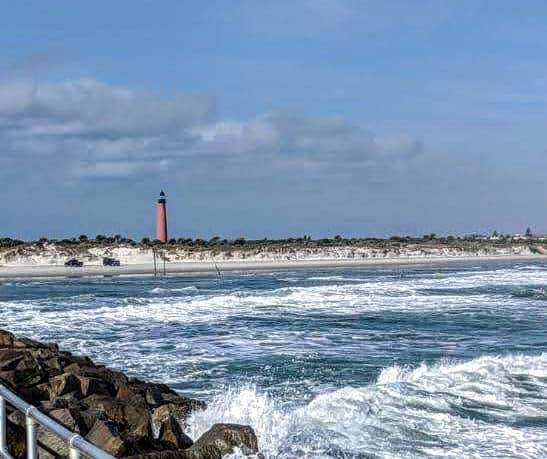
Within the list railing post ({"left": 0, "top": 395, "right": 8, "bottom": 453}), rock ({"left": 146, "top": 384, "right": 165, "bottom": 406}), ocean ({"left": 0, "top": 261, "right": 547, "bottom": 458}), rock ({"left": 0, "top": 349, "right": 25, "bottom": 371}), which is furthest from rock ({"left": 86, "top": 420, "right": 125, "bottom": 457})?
rock ({"left": 0, "top": 349, "right": 25, "bottom": 371})

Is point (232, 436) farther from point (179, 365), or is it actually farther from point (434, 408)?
point (179, 365)

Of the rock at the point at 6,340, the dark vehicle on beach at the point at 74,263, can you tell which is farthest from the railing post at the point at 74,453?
the dark vehicle on beach at the point at 74,263

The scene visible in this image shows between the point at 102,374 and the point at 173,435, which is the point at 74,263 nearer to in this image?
the point at 102,374

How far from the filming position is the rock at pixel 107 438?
6.08 meters

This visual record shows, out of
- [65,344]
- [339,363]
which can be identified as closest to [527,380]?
[339,363]

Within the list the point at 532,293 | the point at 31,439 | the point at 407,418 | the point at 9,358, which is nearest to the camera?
the point at 31,439

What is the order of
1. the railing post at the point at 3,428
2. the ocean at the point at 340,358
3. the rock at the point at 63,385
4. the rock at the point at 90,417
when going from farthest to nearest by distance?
the ocean at the point at 340,358
the rock at the point at 63,385
the rock at the point at 90,417
the railing post at the point at 3,428

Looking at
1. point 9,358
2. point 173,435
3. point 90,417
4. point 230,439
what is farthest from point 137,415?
point 9,358

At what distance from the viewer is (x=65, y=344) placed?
1747cm

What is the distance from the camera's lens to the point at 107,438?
20.3 feet

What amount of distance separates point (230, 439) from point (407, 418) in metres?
3.39

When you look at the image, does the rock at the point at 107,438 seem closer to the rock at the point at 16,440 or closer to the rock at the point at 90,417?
the rock at the point at 90,417

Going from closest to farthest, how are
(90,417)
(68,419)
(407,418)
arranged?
(68,419) < (90,417) < (407,418)

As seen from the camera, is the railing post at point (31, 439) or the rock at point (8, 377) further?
the rock at point (8, 377)
